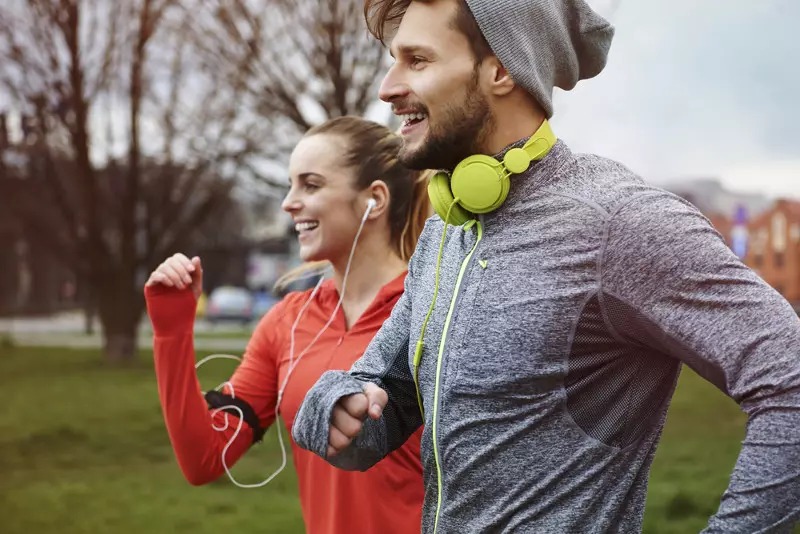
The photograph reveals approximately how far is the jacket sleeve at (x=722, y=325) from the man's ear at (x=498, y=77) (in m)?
0.32

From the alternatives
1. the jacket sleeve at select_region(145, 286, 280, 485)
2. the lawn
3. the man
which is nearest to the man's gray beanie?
the man

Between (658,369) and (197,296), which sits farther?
(197,296)

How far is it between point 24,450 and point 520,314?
8208 millimetres

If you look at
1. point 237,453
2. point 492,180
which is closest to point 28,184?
point 237,453

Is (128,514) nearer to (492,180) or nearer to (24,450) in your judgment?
(24,450)

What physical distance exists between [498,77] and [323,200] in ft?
4.29

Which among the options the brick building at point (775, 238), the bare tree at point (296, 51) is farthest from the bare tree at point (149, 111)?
the brick building at point (775, 238)

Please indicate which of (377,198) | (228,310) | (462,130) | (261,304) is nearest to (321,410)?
(462,130)

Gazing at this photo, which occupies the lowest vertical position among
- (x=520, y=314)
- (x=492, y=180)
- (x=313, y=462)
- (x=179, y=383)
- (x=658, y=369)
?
(x=313, y=462)

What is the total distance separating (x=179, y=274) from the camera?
94.3 inches

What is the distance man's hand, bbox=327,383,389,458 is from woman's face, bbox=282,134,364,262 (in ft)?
4.08

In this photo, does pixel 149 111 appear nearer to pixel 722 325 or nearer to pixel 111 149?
pixel 111 149

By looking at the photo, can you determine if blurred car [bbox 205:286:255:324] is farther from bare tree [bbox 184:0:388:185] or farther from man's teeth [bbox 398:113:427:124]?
man's teeth [bbox 398:113:427:124]

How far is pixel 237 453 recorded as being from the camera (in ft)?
8.83
